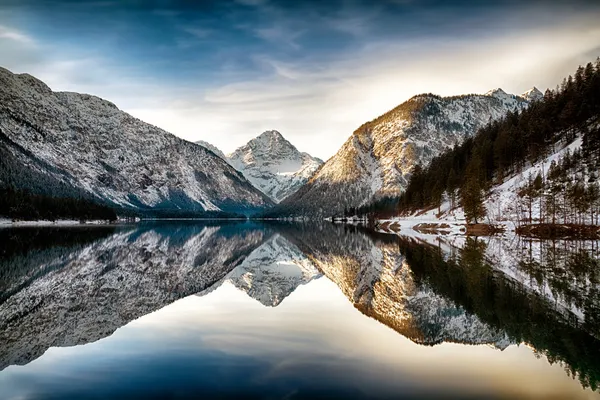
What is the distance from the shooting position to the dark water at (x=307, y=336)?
12633 millimetres

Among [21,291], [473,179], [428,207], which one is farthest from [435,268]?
[428,207]

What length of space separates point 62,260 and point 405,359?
1593 inches

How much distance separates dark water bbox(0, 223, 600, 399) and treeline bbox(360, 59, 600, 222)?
6837 cm

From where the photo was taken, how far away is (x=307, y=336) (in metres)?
18.4

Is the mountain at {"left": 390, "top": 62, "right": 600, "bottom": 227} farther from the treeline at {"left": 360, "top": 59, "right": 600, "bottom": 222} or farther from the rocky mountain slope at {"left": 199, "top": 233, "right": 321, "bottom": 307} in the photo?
the rocky mountain slope at {"left": 199, "top": 233, "right": 321, "bottom": 307}

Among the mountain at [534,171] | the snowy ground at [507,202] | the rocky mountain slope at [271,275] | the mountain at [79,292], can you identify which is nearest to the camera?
the mountain at [79,292]

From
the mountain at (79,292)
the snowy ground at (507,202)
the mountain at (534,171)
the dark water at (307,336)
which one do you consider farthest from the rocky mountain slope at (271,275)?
the snowy ground at (507,202)

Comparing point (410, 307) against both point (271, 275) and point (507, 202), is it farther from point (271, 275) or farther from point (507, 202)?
point (507, 202)

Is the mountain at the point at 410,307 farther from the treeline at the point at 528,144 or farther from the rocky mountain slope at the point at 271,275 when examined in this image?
the treeline at the point at 528,144

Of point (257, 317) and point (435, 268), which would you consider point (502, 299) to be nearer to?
point (257, 317)

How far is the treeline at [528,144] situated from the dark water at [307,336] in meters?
68.4

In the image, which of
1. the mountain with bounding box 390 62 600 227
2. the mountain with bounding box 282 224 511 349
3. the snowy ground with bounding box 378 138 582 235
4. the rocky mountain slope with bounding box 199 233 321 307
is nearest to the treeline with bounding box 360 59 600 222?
the mountain with bounding box 390 62 600 227

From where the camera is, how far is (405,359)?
15234mm

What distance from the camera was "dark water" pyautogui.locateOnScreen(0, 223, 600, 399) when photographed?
12633 mm
